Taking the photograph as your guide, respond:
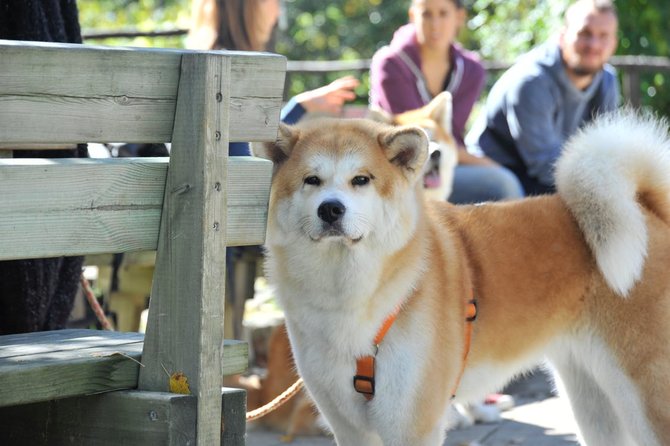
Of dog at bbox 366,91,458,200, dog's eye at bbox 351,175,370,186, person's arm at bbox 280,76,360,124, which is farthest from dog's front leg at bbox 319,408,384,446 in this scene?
dog at bbox 366,91,458,200

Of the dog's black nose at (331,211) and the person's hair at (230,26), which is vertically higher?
the person's hair at (230,26)

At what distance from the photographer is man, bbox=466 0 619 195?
539cm

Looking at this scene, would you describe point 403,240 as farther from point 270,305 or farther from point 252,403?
point 270,305

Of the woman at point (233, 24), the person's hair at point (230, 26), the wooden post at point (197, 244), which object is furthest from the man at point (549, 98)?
the wooden post at point (197, 244)

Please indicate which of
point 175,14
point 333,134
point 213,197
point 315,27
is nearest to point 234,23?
Result: point 333,134

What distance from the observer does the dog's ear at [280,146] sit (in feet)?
9.95

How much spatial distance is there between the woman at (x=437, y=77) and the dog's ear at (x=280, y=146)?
2353 mm

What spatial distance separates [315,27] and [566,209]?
12082 millimetres

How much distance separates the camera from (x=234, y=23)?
469cm

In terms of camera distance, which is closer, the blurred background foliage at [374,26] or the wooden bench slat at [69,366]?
the wooden bench slat at [69,366]

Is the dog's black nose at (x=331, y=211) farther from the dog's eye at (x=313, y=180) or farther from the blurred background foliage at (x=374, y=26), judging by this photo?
the blurred background foliage at (x=374, y=26)

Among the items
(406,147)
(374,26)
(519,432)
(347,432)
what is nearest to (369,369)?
(347,432)

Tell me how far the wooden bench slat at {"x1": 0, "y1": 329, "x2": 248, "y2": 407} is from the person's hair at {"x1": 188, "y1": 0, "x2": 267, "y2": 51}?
253 cm

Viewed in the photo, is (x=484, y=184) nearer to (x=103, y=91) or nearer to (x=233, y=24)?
(x=233, y=24)
